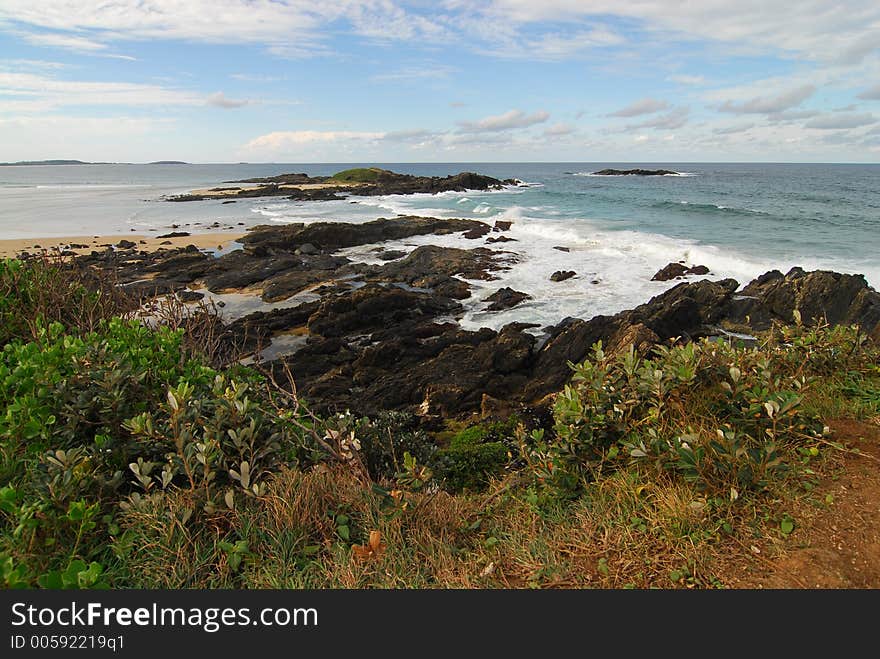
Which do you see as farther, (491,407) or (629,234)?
(629,234)

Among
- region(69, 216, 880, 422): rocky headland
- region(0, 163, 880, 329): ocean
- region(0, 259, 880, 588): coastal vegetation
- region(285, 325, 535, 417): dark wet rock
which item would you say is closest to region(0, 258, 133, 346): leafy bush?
region(69, 216, 880, 422): rocky headland

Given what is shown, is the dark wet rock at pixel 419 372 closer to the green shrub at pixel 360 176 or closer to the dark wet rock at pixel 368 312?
the dark wet rock at pixel 368 312

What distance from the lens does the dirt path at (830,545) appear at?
2703mm

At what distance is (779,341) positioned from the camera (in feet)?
19.9

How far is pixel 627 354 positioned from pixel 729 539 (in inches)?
57.7

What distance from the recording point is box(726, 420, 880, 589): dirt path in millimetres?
2703

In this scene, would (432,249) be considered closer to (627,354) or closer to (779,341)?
(779,341)

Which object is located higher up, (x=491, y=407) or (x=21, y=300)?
(x=21, y=300)

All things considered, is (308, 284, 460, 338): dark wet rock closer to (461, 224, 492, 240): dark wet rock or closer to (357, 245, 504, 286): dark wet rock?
(357, 245, 504, 286): dark wet rock

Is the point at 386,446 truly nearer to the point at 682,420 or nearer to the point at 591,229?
the point at 682,420

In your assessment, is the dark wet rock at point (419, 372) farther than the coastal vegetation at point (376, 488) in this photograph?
Yes

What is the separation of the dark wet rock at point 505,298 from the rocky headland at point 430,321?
2.6 inches

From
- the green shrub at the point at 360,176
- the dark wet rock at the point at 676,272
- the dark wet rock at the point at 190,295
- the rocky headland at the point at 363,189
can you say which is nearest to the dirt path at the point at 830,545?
the dark wet rock at the point at 676,272

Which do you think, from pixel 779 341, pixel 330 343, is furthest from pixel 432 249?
pixel 779 341
